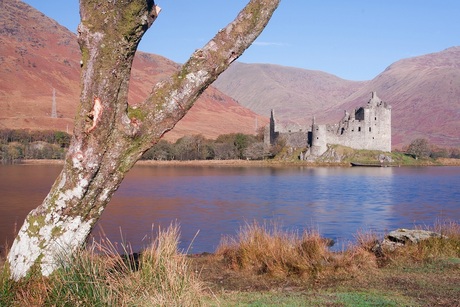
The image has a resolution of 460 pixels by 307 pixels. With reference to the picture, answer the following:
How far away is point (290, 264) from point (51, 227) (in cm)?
422

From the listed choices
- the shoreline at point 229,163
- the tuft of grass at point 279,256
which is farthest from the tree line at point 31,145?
the tuft of grass at point 279,256

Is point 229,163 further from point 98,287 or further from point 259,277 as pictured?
point 98,287

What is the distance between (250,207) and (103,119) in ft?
59.0

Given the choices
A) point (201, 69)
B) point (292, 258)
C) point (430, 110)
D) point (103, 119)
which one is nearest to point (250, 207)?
point (292, 258)

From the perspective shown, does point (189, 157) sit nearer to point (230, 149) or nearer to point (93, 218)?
point (230, 149)

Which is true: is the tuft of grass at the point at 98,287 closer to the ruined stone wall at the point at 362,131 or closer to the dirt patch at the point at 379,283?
the dirt patch at the point at 379,283

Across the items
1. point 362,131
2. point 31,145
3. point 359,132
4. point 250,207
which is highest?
point 362,131

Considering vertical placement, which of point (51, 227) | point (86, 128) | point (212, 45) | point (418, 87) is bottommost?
point (51, 227)

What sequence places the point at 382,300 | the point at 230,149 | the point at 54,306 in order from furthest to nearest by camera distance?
the point at 230,149 → the point at 382,300 → the point at 54,306

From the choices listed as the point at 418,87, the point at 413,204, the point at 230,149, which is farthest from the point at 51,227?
the point at 418,87

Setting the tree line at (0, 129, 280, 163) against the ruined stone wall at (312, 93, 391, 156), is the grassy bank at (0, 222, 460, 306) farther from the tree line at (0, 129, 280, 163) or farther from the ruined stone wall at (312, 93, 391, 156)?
the tree line at (0, 129, 280, 163)

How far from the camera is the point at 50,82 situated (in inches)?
5448

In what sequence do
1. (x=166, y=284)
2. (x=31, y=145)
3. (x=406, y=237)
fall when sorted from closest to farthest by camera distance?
(x=166, y=284) < (x=406, y=237) < (x=31, y=145)

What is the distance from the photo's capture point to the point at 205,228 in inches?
659
